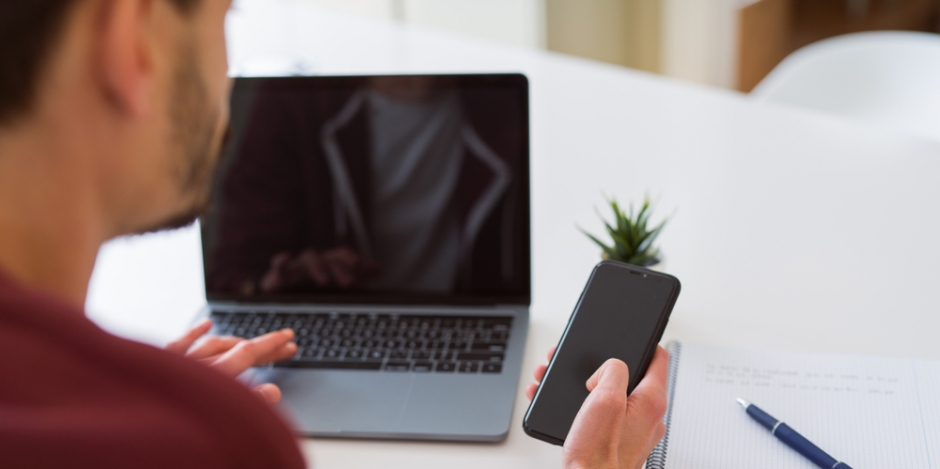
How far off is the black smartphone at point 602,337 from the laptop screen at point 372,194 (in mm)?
171

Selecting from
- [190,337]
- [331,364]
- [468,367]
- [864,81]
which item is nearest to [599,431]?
[468,367]

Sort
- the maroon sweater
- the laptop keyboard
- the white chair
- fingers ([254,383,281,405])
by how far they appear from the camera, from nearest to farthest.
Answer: the maroon sweater → fingers ([254,383,281,405]) → the laptop keyboard → the white chair

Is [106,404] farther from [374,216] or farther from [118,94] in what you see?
[374,216]

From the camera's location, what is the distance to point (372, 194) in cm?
92

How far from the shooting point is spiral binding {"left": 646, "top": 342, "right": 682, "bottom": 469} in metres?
0.66

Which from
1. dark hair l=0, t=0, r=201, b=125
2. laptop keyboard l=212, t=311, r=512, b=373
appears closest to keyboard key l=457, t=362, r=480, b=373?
laptop keyboard l=212, t=311, r=512, b=373

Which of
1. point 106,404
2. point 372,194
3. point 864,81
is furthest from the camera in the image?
point 864,81

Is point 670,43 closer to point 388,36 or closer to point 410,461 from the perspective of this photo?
point 388,36

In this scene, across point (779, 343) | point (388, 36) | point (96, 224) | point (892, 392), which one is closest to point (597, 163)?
point (779, 343)

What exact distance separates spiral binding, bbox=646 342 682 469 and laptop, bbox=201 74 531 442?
0.15 m

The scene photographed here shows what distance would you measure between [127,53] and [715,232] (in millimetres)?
823

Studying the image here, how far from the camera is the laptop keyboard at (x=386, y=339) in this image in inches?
32.2

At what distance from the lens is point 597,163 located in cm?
123

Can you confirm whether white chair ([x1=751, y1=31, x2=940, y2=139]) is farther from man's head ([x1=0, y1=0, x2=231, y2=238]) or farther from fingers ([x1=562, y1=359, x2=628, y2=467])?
man's head ([x1=0, y1=0, x2=231, y2=238])
